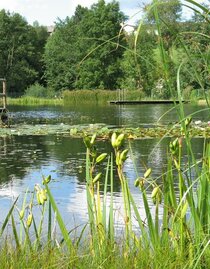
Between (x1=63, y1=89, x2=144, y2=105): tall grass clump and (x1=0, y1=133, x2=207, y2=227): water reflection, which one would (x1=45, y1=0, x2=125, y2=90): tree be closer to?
(x1=63, y1=89, x2=144, y2=105): tall grass clump

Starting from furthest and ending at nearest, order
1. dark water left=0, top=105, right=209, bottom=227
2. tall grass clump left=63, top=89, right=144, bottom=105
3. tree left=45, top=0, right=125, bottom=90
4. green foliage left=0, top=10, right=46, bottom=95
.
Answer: green foliage left=0, top=10, right=46, bottom=95
tree left=45, top=0, right=125, bottom=90
tall grass clump left=63, top=89, right=144, bottom=105
dark water left=0, top=105, right=209, bottom=227

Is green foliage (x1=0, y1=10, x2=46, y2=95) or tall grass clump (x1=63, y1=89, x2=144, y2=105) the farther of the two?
green foliage (x1=0, y1=10, x2=46, y2=95)

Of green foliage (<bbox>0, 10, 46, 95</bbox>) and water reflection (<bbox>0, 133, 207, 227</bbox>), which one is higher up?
green foliage (<bbox>0, 10, 46, 95</bbox>)

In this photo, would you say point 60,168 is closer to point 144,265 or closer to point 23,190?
point 23,190

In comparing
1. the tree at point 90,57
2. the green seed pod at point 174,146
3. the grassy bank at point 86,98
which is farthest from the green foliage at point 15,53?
the green seed pod at point 174,146

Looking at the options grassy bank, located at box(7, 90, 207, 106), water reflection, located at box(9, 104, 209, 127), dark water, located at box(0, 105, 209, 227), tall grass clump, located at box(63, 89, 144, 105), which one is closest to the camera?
dark water, located at box(0, 105, 209, 227)

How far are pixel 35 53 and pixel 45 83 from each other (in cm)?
335

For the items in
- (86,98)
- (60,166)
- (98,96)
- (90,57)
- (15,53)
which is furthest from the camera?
(15,53)

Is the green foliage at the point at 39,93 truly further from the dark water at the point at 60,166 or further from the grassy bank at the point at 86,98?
the dark water at the point at 60,166

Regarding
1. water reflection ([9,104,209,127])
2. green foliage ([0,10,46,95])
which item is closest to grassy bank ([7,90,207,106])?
green foliage ([0,10,46,95])

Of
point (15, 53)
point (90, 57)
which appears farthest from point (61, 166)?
point (15, 53)

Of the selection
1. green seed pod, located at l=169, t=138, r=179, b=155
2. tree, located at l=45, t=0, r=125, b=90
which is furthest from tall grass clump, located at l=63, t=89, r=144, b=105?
green seed pod, located at l=169, t=138, r=179, b=155

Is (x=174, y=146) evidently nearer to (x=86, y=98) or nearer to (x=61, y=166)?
(x=61, y=166)

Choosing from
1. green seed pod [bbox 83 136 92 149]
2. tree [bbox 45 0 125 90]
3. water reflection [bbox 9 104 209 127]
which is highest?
tree [bbox 45 0 125 90]
